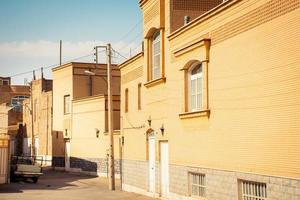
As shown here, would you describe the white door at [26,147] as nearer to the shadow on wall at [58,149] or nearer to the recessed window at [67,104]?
the shadow on wall at [58,149]

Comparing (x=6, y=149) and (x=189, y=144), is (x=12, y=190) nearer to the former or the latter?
(x=6, y=149)

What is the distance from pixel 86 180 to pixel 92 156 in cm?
400

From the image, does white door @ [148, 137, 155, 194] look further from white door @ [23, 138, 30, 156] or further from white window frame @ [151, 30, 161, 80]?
white door @ [23, 138, 30, 156]

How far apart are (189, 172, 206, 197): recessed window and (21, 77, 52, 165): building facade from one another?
91.9 feet

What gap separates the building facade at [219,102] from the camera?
11664 mm

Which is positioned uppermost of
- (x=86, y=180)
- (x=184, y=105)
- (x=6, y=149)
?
(x=184, y=105)

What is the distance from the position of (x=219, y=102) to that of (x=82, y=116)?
24441 mm

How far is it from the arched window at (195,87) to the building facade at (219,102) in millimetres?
35

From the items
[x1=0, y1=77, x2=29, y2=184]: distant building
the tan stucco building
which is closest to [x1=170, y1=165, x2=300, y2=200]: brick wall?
[x1=0, y1=77, x2=29, y2=184]: distant building

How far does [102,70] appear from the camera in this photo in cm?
4253

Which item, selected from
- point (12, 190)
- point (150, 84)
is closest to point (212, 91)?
point (150, 84)

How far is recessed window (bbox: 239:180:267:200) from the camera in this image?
41.5 ft

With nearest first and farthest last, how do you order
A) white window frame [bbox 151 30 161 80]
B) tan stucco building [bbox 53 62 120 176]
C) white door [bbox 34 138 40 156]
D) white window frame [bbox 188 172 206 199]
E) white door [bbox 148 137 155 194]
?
white window frame [bbox 188 172 206 199] < white window frame [bbox 151 30 161 80] < white door [bbox 148 137 155 194] < tan stucco building [bbox 53 62 120 176] < white door [bbox 34 138 40 156]

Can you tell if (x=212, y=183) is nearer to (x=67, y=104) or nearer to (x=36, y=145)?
(x=67, y=104)
